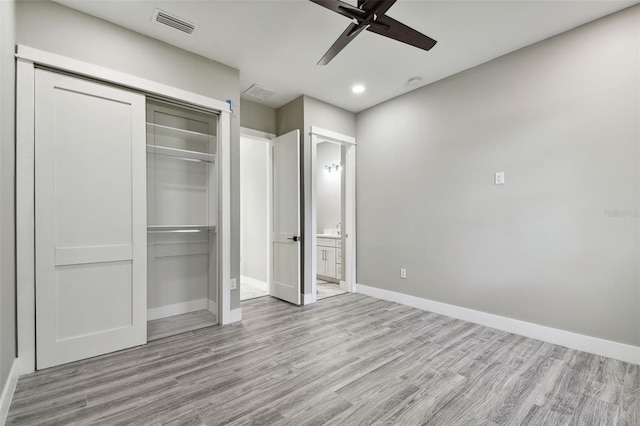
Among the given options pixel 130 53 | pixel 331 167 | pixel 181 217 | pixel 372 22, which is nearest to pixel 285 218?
pixel 181 217

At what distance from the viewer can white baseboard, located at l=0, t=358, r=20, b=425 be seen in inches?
64.2

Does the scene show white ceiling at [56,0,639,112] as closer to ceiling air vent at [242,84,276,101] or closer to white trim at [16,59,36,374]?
ceiling air vent at [242,84,276,101]

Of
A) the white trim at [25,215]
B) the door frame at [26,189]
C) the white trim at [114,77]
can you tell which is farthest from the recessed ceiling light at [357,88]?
the white trim at [25,215]

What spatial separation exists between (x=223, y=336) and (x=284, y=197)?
2013 mm

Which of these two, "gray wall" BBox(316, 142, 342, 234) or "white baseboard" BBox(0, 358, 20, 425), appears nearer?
"white baseboard" BBox(0, 358, 20, 425)

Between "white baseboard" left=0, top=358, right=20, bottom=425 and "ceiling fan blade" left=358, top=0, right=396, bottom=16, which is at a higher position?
"ceiling fan blade" left=358, top=0, right=396, bottom=16

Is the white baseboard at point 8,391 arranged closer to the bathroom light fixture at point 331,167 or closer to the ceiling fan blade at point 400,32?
the ceiling fan blade at point 400,32

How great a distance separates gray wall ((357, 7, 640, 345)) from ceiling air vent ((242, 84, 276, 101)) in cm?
184

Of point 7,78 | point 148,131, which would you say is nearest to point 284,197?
point 148,131

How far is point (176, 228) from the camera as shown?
3.58m

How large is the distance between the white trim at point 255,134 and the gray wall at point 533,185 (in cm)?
193

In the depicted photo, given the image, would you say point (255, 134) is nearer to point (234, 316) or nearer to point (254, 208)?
point (254, 208)

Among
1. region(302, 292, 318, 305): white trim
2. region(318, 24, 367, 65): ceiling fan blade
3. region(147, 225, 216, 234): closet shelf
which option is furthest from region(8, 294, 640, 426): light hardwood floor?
region(318, 24, 367, 65): ceiling fan blade

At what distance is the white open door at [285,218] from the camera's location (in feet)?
12.9
